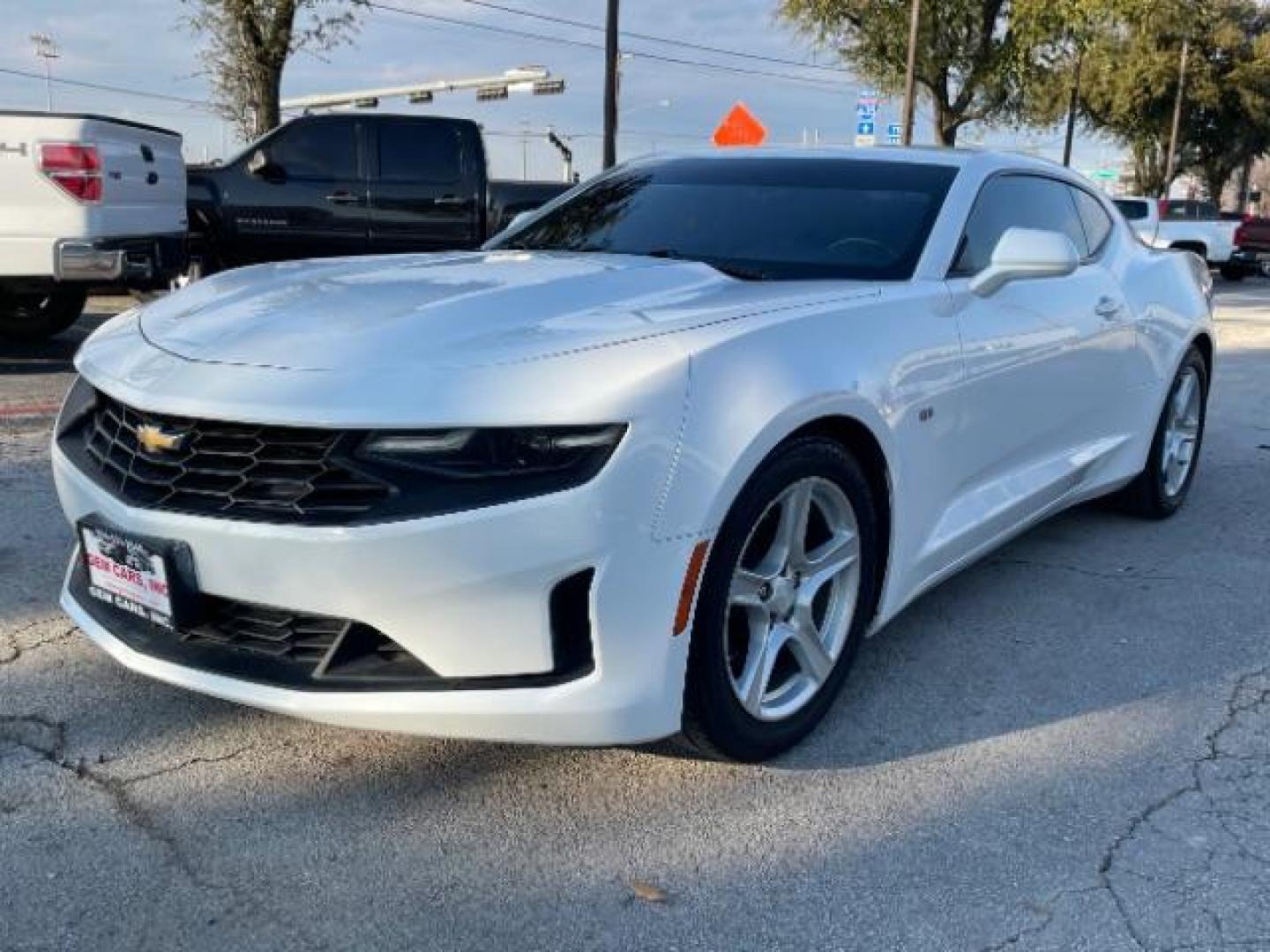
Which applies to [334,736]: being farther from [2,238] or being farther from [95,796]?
[2,238]

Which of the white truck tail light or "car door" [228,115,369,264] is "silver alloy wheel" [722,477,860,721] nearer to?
the white truck tail light

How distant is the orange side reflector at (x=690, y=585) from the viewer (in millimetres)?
2428

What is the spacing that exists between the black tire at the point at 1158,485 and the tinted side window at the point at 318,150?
25.2 ft

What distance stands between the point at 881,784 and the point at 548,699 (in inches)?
35.5

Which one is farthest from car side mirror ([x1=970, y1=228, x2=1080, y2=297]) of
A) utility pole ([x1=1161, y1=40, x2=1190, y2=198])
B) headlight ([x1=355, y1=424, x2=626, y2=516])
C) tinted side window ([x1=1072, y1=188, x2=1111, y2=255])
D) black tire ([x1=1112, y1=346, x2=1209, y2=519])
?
utility pole ([x1=1161, y1=40, x2=1190, y2=198])

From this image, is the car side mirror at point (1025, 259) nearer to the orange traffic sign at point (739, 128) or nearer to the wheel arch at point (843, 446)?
the wheel arch at point (843, 446)

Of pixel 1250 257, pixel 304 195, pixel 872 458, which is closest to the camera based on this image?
pixel 872 458

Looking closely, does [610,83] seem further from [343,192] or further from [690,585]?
[690,585]

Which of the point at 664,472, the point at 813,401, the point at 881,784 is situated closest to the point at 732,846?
the point at 881,784

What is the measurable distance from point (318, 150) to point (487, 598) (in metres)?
9.26

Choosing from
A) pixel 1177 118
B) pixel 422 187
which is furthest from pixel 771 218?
pixel 1177 118

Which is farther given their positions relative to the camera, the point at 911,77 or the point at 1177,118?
the point at 1177,118

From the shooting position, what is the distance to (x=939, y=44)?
27.6 m

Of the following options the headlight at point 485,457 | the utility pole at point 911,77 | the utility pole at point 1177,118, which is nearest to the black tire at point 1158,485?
the headlight at point 485,457
